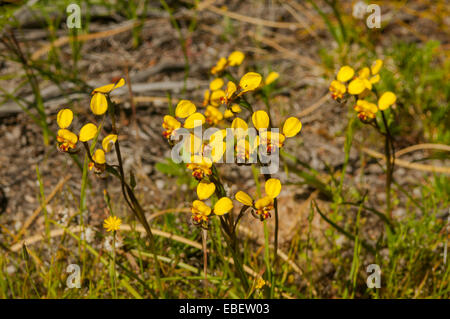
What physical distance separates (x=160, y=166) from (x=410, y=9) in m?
1.89

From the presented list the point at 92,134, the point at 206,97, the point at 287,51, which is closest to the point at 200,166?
the point at 92,134

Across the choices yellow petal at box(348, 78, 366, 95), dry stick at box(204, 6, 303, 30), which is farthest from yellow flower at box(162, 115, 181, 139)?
dry stick at box(204, 6, 303, 30)

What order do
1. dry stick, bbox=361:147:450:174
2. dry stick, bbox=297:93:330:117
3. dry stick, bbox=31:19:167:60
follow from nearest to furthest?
dry stick, bbox=361:147:450:174
dry stick, bbox=297:93:330:117
dry stick, bbox=31:19:167:60

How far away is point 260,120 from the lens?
0.95m

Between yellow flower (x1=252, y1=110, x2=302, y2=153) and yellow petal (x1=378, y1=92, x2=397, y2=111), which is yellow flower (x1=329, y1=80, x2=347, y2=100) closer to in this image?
yellow petal (x1=378, y1=92, x2=397, y2=111)

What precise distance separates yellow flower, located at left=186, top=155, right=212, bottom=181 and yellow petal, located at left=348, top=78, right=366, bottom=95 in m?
0.50

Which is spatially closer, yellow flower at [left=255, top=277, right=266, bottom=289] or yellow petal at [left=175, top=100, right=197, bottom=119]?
yellow petal at [left=175, top=100, right=197, bottom=119]

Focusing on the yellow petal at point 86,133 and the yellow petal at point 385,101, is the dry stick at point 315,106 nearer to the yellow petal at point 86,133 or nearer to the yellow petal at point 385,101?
the yellow petal at point 385,101

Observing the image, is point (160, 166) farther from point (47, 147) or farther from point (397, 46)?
point (397, 46)

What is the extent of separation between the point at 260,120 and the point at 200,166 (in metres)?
0.17

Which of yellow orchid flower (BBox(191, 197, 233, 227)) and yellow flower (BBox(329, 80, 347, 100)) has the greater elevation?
yellow flower (BBox(329, 80, 347, 100))

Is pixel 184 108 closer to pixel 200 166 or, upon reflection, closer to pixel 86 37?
pixel 200 166

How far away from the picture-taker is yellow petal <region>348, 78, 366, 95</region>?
1164mm
